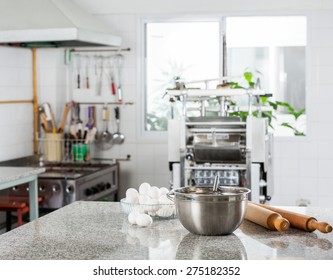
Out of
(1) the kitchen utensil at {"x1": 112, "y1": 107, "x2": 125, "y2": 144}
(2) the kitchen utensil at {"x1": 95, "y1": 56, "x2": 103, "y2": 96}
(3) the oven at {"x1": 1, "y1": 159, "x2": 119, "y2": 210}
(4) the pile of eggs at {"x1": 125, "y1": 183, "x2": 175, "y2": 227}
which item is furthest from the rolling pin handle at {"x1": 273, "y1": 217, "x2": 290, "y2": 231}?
(2) the kitchen utensil at {"x1": 95, "y1": 56, "x2": 103, "y2": 96}

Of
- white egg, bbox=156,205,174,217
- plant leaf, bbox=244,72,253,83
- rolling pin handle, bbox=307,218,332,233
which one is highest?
plant leaf, bbox=244,72,253,83

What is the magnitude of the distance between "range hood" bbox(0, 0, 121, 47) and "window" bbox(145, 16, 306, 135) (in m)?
1.06

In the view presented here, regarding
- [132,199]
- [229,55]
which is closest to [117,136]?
[229,55]

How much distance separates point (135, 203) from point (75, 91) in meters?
3.15

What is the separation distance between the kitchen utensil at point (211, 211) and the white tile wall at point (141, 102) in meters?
3.09

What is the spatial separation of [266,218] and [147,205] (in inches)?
18.3

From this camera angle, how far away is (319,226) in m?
2.27

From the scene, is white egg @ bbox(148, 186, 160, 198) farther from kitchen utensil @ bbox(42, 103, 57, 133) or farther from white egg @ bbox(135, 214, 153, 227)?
kitchen utensil @ bbox(42, 103, 57, 133)

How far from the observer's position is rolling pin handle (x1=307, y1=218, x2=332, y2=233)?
225 cm

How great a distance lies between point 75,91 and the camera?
555cm

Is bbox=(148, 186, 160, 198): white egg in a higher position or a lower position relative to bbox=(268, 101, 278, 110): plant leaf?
lower

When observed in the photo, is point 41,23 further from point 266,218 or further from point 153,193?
point 266,218

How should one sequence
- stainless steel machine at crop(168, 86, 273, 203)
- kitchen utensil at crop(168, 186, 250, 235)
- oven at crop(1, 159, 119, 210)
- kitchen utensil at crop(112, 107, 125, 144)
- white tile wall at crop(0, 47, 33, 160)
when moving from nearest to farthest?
1. kitchen utensil at crop(168, 186, 250, 235)
2. stainless steel machine at crop(168, 86, 273, 203)
3. oven at crop(1, 159, 119, 210)
4. white tile wall at crop(0, 47, 33, 160)
5. kitchen utensil at crop(112, 107, 125, 144)

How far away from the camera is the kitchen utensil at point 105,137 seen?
5516 mm
